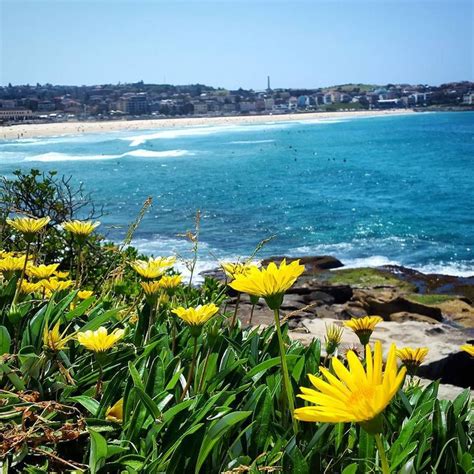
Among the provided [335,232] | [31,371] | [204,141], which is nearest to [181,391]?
[31,371]

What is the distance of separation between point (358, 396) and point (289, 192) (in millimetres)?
34355

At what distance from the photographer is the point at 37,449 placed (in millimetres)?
1646

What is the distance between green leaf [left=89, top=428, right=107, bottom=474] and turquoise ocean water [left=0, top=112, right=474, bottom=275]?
1.55 m

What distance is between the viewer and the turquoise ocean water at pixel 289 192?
21.1 m

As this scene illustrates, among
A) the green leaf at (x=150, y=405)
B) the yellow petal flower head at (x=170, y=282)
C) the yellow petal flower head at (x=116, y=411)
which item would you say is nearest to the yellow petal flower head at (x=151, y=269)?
the yellow petal flower head at (x=170, y=282)

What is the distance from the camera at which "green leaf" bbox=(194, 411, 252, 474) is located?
158cm

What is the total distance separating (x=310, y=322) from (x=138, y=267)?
4417mm

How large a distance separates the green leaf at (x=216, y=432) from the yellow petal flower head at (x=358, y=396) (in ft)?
1.46

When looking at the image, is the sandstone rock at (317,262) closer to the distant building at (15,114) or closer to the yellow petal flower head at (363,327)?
the yellow petal flower head at (363,327)

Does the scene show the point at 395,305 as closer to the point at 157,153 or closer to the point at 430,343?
the point at 430,343

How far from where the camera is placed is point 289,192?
116 ft

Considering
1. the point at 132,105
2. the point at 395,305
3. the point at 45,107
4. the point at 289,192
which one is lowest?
the point at 289,192

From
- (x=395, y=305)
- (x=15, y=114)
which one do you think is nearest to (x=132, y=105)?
(x=15, y=114)

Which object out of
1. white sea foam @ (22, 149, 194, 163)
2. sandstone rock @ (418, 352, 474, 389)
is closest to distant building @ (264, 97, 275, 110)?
white sea foam @ (22, 149, 194, 163)
